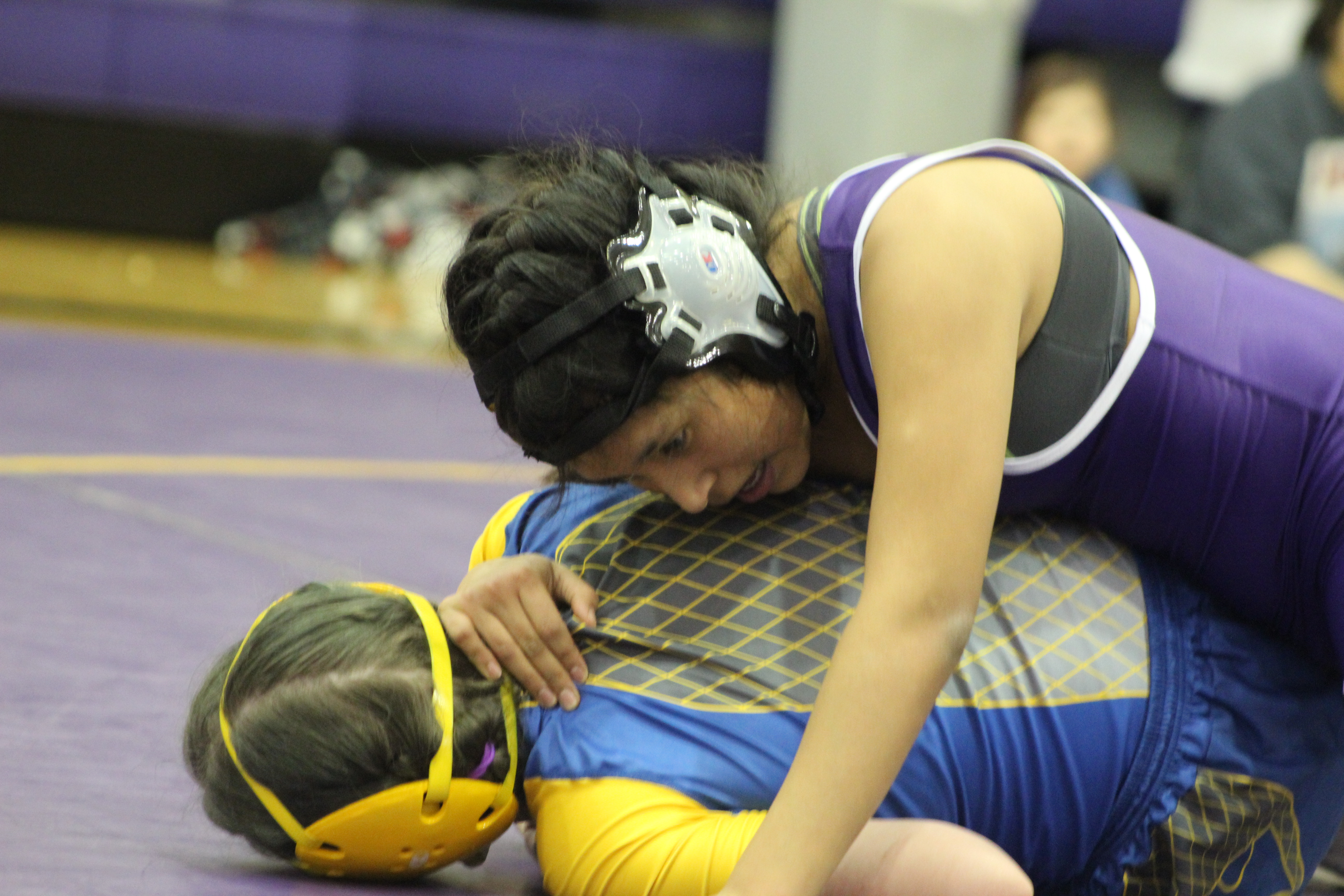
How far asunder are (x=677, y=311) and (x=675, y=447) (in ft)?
0.48

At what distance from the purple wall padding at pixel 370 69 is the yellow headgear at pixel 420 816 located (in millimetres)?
7030

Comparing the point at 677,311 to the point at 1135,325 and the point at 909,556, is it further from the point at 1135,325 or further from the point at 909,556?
the point at 1135,325

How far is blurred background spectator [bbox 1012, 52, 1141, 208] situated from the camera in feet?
19.2

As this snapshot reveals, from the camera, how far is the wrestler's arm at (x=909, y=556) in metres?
1.42

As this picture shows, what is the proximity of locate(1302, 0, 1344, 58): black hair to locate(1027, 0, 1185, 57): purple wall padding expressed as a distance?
3.54m

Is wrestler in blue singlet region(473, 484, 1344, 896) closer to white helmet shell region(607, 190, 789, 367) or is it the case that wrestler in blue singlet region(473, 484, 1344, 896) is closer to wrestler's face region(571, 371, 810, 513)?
wrestler's face region(571, 371, 810, 513)

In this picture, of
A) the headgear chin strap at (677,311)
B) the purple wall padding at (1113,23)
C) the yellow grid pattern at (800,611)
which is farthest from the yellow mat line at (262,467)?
the purple wall padding at (1113,23)

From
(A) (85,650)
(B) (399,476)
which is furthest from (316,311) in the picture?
Answer: (A) (85,650)

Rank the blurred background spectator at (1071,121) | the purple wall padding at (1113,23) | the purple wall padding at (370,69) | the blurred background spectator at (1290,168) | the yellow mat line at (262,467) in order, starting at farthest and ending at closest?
the purple wall padding at (1113,23)
the purple wall padding at (370,69)
the blurred background spectator at (1071,121)
the blurred background spectator at (1290,168)
the yellow mat line at (262,467)

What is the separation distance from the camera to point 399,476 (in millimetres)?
4105

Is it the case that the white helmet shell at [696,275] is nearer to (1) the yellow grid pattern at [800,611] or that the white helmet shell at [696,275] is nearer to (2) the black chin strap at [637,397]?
(2) the black chin strap at [637,397]

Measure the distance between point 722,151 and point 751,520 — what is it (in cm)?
47

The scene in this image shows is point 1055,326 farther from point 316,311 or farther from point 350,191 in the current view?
point 350,191

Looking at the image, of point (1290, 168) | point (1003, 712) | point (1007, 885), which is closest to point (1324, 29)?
point (1290, 168)
